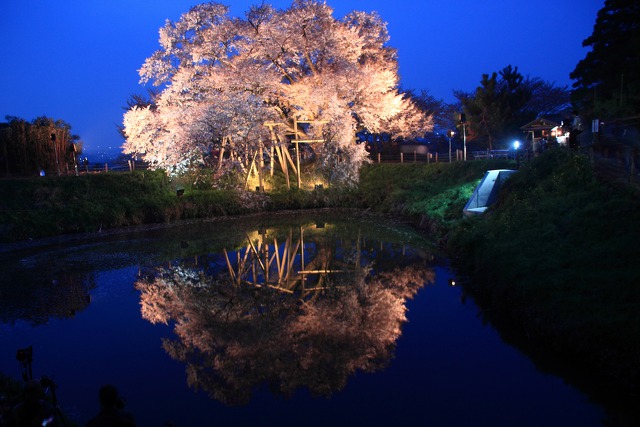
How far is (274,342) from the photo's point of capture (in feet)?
30.4

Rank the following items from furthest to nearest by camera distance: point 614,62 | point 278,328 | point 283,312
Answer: point 614,62
point 283,312
point 278,328

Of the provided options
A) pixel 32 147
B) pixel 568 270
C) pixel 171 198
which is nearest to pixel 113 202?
pixel 171 198

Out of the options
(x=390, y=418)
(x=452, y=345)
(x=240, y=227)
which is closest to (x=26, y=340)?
(x=390, y=418)

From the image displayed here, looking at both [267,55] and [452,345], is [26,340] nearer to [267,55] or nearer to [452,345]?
[452,345]

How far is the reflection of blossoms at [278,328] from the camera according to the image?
26.3 ft

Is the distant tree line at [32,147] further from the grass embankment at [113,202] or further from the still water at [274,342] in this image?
the still water at [274,342]

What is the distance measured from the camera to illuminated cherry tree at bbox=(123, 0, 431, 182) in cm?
2688

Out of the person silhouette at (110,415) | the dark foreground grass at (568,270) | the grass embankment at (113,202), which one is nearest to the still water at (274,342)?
the dark foreground grass at (568,270)

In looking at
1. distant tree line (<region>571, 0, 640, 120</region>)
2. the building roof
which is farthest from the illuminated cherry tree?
distant tree line (<region>571, 0, 640, 120</region>)

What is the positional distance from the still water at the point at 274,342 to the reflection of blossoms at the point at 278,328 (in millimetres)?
36

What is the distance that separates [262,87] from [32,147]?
45.6ft

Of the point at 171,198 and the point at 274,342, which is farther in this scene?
the point at 171,198

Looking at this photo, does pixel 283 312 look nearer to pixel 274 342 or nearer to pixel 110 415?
pixel 274 342

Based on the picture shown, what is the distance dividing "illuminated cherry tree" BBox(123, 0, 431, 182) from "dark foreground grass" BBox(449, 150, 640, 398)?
48.3 feet
